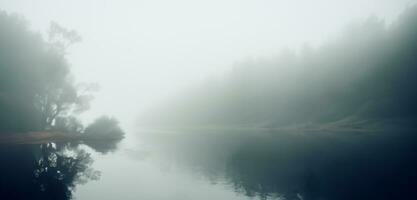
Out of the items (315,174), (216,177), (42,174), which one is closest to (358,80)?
(315,174)

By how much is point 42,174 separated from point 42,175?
2.16ft

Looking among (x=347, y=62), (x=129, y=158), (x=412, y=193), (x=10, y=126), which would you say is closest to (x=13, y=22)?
(x=10, y=126)

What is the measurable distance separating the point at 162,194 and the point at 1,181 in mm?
16540

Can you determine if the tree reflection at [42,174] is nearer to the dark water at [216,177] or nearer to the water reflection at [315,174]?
the dark water at [216,177]

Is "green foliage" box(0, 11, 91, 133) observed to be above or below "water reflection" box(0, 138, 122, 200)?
above

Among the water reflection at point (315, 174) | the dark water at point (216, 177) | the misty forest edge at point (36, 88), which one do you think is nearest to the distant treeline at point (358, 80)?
the water reflection at point (315, 174)

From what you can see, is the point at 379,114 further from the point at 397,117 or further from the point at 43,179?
the point at 43,179

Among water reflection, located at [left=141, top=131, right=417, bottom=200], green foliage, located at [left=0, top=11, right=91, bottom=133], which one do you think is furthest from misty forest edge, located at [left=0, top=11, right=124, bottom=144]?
water reflection, located at [left=141, top=131, right=417, bottom=200]

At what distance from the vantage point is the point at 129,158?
6169 centimetres

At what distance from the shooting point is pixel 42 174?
4047 centimetres

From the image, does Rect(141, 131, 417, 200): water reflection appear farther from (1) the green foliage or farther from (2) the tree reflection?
(1) the green foliage

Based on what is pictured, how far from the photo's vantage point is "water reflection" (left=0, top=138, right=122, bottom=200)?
3122 cm

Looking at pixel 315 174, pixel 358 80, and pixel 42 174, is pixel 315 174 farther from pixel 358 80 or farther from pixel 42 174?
pixel 358 80

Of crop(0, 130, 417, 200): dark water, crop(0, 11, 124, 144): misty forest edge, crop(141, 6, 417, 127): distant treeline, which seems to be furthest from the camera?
crop(141, 6, 417, 127): distant treeline
